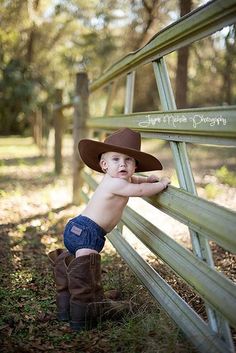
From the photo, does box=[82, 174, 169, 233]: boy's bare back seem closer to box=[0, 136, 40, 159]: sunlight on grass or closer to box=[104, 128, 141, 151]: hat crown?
box=[104, 128, 141, 151]: hat crown

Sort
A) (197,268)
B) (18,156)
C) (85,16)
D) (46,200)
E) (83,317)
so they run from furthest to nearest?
(85,16) → (18,156) → (46,200) → (83,317) → (197,268)

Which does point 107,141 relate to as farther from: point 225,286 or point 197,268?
point 225,286

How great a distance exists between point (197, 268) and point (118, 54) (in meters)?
19.0

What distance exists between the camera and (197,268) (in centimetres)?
246

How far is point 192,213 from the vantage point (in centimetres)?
252

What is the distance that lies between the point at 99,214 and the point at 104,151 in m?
0.43

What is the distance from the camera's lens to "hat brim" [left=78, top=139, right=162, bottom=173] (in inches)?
121

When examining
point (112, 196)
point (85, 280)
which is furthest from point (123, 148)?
point (85, 280)

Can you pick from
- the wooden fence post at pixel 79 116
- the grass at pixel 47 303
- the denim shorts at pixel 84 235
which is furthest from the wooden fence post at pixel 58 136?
the denim shorts at pixel 84 235

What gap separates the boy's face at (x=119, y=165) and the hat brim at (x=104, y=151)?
0.05 meters

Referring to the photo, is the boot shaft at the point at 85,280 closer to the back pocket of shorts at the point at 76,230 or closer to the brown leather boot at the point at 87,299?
the brown leather boot at the point at 87,299

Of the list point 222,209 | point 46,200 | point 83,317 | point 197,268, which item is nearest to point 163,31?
point 222,209

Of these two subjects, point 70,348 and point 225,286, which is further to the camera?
point 70,348

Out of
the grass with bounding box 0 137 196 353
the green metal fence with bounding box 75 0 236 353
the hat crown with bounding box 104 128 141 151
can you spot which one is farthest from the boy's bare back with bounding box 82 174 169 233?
the grass with bounding box 0 137 196 353
